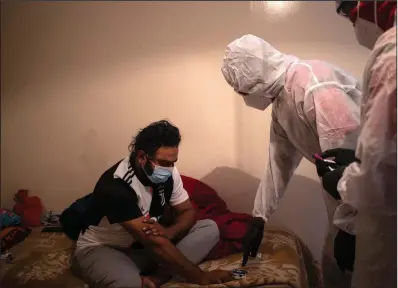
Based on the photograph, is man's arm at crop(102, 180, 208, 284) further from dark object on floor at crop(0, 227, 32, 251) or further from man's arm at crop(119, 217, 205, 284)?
dark object on floor at crop(0, 227, 32, 251)

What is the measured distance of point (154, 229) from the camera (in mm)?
921

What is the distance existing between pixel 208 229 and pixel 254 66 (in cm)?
41

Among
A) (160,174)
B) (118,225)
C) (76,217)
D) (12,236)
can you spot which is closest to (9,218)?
(12,236)

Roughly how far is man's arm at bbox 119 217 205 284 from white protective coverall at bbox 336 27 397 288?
337mm

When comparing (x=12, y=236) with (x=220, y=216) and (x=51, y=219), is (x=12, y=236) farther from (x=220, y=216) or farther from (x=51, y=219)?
(x=220, y=216)

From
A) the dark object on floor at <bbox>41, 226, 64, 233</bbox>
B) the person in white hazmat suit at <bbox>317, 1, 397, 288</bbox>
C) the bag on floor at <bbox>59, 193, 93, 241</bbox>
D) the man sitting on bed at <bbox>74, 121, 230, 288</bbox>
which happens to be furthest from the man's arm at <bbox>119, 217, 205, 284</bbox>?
the person in white hazmat suit at <bbox>317, 1, 397, 288</bbox>

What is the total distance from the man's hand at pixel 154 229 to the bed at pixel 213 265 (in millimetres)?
103

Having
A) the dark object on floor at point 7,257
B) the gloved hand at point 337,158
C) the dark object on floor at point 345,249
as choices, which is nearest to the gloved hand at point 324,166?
the gloved hand at point 337,158

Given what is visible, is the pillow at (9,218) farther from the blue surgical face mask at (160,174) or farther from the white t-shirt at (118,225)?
the blue surgical face mask at (160,174)

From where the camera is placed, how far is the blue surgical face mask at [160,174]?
0.92 m

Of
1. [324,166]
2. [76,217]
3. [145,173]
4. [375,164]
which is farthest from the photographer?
[76,217]

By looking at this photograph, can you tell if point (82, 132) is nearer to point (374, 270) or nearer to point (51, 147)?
point (51, 147)

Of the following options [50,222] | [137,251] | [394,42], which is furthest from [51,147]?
[394,42]

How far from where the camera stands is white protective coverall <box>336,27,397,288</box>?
688 mm
